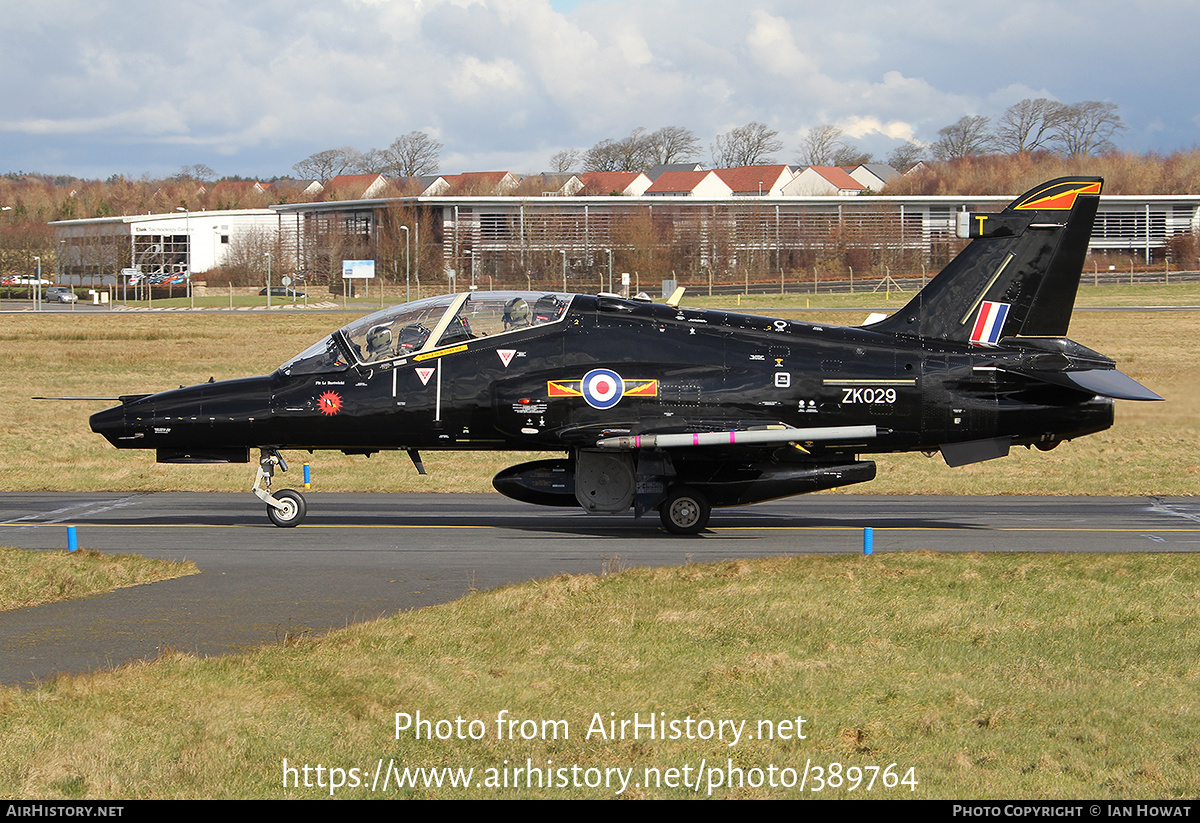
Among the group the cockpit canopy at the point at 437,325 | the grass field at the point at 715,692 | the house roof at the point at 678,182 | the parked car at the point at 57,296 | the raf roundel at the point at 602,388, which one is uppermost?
the house roof at the point at 678,182

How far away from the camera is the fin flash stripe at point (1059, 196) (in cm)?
1773

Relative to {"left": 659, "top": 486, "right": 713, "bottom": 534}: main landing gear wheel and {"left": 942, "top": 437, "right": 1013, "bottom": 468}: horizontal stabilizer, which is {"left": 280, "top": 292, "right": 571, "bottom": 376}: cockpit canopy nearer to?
{"left": 659, "top": 486, "right": 713, "bottom": 534}: main landing gear wheel

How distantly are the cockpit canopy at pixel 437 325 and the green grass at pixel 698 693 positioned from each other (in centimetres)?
558

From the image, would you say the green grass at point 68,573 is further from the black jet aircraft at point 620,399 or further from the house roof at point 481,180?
the house roof at point 481,180

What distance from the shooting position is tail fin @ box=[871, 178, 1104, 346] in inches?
699

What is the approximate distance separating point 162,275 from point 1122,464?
11791cm

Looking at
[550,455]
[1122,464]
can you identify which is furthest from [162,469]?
[1122,464]

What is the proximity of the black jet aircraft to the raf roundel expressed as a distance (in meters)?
0.02

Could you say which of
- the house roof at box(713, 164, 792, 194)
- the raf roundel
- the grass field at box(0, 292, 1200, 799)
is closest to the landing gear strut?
the raf roundel

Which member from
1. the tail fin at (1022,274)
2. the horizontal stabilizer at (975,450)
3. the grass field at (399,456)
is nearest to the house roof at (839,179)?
the grass field at (399,456)

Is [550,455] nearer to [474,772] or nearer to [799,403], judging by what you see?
[799,403]

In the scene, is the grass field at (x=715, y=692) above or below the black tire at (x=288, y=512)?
below

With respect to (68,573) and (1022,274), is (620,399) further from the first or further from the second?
(68,573)

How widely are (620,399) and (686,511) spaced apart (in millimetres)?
2035
